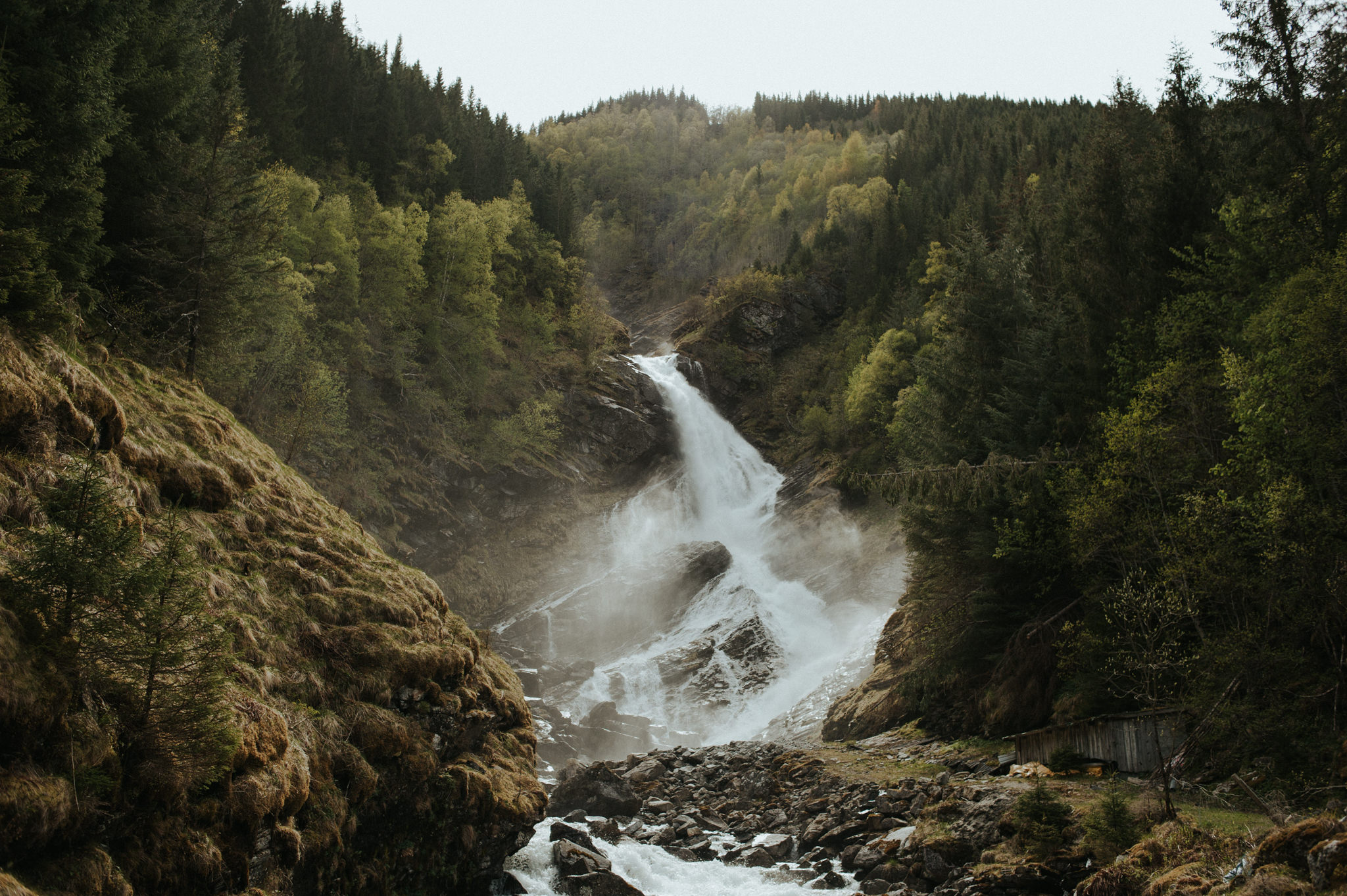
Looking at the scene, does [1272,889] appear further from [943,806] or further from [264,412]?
[264,412]

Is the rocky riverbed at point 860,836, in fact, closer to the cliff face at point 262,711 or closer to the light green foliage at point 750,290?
the cliff face at point 262,711

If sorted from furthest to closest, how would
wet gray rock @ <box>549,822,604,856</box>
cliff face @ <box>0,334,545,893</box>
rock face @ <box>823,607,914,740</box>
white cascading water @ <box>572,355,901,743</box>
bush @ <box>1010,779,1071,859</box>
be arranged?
white cascading water @ <box>572,355,901,743</box> < rock face @ <box>823,607,914,740</box> < wet gray rock @ <box>549,822,604,856</box> < bush @ <box>1010,779,1071,859</box> < cliff face @ <box>0,334,545,893</box>

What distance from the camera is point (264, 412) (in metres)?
27.5

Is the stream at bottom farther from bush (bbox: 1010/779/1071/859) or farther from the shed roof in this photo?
the shed roof

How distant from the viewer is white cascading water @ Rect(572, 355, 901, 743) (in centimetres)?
3341

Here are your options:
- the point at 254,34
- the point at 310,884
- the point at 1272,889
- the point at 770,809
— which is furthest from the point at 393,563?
the point at 254,34

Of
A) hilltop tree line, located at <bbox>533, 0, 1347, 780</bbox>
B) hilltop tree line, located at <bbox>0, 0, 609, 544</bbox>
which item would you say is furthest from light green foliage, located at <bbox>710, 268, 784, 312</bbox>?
hilltop tree line, located at <bbox>533, 0, 1347, 780</bbox>

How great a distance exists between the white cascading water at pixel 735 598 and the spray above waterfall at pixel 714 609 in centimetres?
7

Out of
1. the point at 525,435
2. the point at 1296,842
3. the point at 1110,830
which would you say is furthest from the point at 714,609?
the point at 1296,842

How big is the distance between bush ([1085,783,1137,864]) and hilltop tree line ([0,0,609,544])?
631 inches

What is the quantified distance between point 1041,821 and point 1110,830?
4.69 ft

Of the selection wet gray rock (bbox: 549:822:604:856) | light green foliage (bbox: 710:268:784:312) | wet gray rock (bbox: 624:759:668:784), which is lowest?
wet gray rock (bbox: 624:759:668:784)

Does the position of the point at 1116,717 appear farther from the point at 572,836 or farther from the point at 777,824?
the point at 572,836

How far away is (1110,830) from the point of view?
10.8 meters
